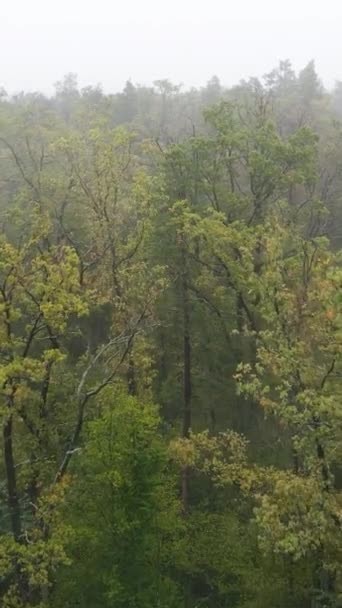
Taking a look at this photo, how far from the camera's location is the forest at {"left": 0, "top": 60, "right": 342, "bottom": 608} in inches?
548

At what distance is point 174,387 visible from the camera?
24.5 meters

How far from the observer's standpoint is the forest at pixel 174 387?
1392 centimetres

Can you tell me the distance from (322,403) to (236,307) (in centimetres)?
1026

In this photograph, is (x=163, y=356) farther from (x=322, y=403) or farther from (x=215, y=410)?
(x=322, y=403)

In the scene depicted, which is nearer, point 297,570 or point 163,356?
point 297,570

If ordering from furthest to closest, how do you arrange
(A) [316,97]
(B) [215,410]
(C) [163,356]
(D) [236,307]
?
1. (A) [316,97]
2. (C) [163,356]
3. (B) [215,410]
4. (D) [236,307]

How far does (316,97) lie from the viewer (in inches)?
2309

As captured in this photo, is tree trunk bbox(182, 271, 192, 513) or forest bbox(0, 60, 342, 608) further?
tree trunk bbox(182, 271, 192, 513)

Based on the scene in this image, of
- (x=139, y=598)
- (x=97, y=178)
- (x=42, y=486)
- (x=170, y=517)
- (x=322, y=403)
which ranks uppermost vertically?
(x=97, y=178)

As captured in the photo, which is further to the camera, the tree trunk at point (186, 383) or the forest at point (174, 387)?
the tree trunk at point (186, 383)

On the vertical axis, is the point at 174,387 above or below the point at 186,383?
below

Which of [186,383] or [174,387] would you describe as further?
→ [174,387]

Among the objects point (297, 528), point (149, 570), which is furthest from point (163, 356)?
point (297, 528)

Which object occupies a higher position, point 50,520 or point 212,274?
point 212,274
